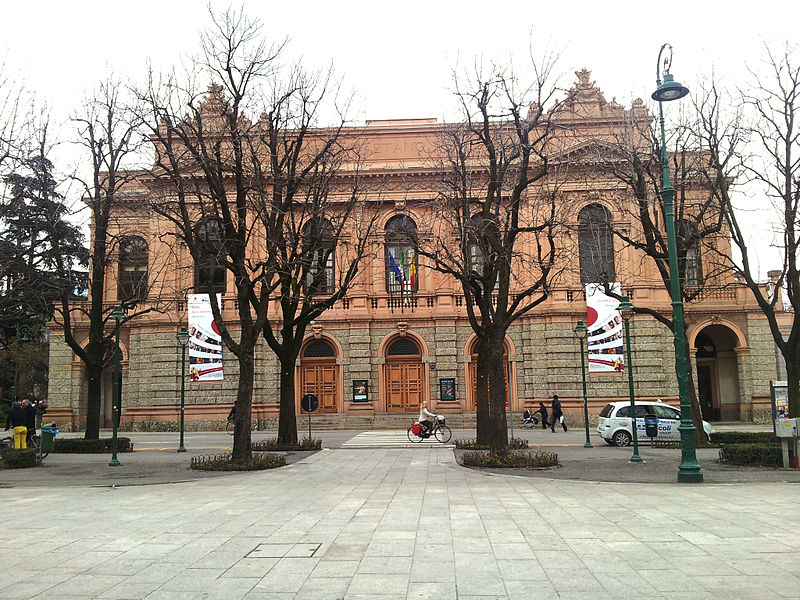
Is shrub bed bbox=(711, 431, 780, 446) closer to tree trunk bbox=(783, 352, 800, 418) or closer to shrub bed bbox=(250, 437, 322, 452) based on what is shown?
tree trunk bbox=(783, 352, 800, 418)

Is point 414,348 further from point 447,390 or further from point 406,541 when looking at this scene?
point 406,541

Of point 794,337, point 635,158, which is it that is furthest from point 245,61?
point 794,337

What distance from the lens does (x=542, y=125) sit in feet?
62.6

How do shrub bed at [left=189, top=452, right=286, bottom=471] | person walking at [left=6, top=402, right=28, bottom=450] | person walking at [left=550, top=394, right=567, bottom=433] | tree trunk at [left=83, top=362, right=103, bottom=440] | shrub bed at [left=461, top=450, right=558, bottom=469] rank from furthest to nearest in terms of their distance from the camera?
1. person walking at [left=550, top=394, right=567, bottom=433]
2. tree trunk at [left=83, top=362, right=103, bottom=440]
3. person walking at [left=6, top=402, right=28, bottom=450]
4. shrub bed at [left=189, top=452, right=286, bottom=471]
5. shrub bed at [left=461, top=450, right=558, bottom=469]

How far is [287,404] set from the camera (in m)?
22.3

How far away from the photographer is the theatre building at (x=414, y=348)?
34.7 m

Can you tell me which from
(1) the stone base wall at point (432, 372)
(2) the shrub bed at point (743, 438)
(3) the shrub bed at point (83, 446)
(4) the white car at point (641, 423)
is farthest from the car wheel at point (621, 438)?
(3) the shrub bed at point (83, 446)

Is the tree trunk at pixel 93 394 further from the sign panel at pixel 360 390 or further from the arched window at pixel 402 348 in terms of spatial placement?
the arched window at pixel 402 348

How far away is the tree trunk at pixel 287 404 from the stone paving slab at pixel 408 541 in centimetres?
808

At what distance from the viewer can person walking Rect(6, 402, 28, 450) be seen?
63.7 ft

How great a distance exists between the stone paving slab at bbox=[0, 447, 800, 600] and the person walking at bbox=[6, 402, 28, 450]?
256 inches

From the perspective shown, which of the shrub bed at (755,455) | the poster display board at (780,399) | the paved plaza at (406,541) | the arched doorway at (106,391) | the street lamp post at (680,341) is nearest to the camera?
the paved plaza at (406,541)

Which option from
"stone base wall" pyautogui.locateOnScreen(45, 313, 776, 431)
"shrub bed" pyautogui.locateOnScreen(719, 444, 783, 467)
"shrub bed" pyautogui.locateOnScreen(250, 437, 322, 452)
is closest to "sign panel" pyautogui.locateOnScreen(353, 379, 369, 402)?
"stone base wall" pyautogui.locateOnScreen(45, 313, 776, 431)

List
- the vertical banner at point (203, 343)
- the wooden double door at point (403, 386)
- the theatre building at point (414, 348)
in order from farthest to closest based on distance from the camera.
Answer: the wooden double door at point (403, 386) → the theatre building at point (414, 348) → the vertical banner at point (203, 343)
